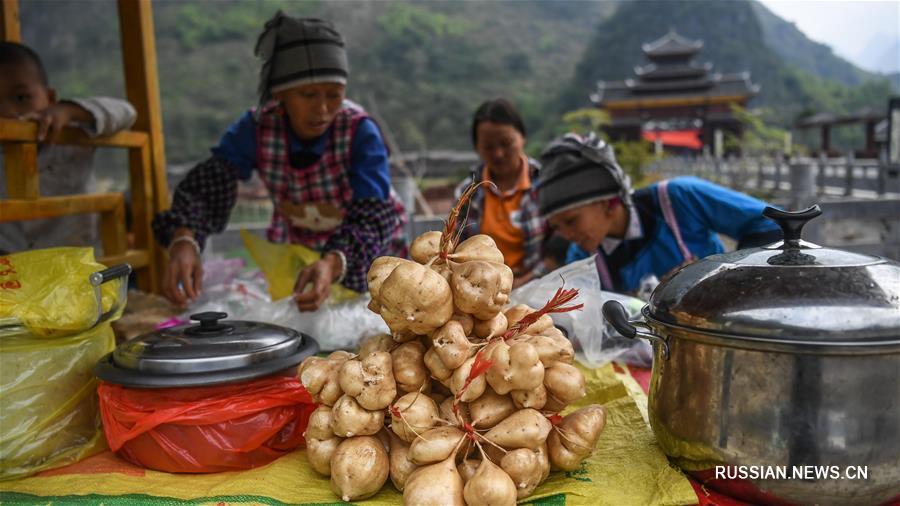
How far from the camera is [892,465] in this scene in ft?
3.18

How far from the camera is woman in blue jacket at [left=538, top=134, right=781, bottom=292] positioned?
2.37 metres

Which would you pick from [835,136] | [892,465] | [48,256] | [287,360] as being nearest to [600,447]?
[892,465]

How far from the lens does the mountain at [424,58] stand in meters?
36.7

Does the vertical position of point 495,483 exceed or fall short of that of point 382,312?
it falls short

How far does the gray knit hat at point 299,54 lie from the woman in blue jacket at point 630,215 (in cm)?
92

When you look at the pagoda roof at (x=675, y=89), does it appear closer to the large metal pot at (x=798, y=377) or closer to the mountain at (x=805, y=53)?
the mountain at (x=805, y=53)

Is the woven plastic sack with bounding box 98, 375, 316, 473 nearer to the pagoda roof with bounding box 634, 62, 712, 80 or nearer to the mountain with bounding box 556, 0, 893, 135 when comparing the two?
the pagoda roof with bounding box 634, 62, 712, 80

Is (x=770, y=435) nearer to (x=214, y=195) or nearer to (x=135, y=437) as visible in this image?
(x=135, y=437)

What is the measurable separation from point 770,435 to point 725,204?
1531mm

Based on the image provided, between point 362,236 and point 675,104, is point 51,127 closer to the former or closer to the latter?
point 362,236

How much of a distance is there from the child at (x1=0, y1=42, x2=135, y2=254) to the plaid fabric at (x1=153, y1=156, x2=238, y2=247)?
34 cm

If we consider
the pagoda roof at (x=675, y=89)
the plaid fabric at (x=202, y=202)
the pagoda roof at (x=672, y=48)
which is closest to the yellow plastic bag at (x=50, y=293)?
the plaid fabric at (x=202, y=202)

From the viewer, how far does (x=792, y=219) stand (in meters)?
1.12

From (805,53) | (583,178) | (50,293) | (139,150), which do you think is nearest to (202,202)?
(139,150)
